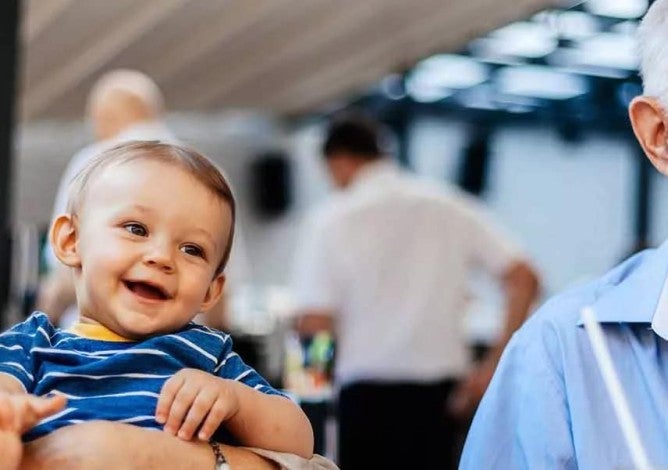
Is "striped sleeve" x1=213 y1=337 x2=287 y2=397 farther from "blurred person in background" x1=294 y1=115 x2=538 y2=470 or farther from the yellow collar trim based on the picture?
"blurred person in background" x1=294 y1=115 x2=538 y2=470

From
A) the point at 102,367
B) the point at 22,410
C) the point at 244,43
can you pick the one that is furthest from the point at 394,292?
the point at 244,43

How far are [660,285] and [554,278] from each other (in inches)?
389

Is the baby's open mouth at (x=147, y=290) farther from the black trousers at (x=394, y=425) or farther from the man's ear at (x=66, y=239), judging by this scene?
the black trousers at (x=394, y=425)

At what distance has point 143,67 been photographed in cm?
948

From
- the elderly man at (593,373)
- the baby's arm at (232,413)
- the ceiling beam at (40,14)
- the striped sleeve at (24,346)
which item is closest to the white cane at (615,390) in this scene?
the elderly man at (593,373)

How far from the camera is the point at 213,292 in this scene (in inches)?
49.9

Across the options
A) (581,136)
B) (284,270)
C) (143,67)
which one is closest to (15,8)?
(143,67)

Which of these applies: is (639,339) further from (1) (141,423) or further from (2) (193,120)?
(2) (193,120)

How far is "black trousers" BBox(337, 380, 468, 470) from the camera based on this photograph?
4422mm

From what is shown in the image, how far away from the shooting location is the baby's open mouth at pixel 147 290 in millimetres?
1183

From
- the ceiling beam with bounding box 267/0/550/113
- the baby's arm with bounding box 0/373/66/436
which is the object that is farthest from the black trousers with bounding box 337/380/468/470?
the ceiling beam with bounding box 267/0/550/113

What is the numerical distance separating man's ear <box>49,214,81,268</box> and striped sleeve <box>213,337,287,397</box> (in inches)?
6.2

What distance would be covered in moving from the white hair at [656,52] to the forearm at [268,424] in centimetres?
47

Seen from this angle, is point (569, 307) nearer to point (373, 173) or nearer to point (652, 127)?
point (652, 127)
